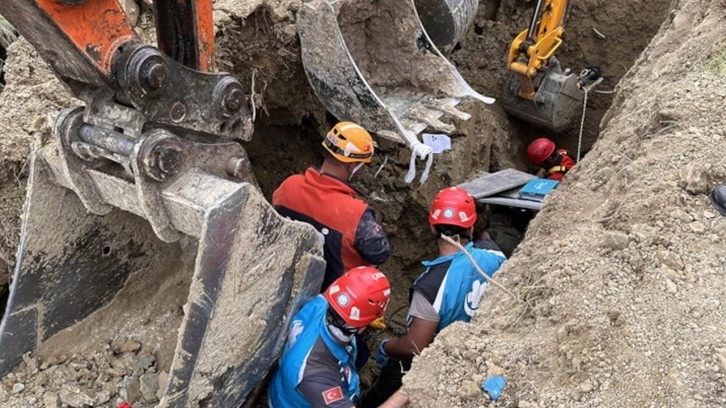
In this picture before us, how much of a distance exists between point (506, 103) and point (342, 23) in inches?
98.6

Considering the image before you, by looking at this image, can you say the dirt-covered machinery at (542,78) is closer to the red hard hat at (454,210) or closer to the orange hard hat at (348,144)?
the red hard hat at (454,210)

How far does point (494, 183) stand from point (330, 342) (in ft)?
8.42

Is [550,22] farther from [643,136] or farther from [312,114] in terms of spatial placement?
[643,136]

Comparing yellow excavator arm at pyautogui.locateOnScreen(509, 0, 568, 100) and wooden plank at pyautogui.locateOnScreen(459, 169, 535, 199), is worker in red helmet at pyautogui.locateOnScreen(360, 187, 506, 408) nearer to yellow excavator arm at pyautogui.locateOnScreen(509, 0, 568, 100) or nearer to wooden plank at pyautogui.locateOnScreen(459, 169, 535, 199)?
wooden plank at pyautogui.locateOnScreen(459, 169, 535, 199)

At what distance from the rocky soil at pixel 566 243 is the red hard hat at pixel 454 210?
0.39 metres

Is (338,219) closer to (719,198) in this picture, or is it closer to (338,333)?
(338,333)

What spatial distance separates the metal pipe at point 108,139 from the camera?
2.91m

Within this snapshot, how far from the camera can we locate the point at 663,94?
3.57 metres

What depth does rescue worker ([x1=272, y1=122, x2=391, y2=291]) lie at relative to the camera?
3.94 metres

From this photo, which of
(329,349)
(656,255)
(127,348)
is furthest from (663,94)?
(127,348)

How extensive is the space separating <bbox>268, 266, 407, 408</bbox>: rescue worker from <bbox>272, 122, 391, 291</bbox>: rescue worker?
522mm

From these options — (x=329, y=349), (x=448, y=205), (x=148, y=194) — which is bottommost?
(x=329, y=349)

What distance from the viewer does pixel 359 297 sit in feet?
10.8

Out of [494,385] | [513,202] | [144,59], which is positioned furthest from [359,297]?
[513,202]
